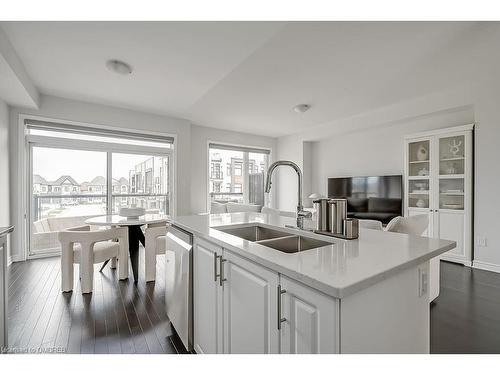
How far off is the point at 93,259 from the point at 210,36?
2.55 m

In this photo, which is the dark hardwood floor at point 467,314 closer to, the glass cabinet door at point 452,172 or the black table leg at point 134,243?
the glass cabinet door at point 452,172

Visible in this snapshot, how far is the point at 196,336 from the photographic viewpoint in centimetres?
153

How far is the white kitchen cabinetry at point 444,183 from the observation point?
341 centimetres

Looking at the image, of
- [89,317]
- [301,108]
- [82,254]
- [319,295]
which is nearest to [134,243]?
[82,254]

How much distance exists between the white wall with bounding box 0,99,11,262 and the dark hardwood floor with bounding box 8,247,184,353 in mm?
897

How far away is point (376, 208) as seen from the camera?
15.0 feet

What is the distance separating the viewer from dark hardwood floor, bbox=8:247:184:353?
5.65ft

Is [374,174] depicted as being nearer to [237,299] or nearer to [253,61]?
[253,61]

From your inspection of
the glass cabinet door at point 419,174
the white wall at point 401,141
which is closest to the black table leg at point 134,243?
the white wall at point 401,141

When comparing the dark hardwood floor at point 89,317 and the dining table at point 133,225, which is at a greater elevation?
the dining table at point 133,225

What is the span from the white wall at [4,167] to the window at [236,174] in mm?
3356

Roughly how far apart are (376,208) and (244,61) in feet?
11.6

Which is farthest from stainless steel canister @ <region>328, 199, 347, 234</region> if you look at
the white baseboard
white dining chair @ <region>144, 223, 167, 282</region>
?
the white baseboard
